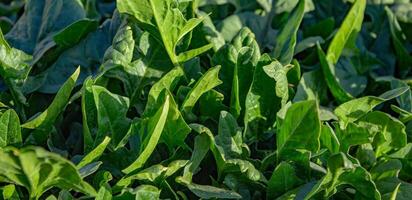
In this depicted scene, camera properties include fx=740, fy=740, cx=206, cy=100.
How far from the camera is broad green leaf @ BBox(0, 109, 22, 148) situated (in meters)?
1.31

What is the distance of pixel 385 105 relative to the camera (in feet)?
5.60

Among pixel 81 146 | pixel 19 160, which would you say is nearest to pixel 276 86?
pixel 81 146

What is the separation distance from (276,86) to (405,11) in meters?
0.64

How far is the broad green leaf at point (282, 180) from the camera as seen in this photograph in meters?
1.32

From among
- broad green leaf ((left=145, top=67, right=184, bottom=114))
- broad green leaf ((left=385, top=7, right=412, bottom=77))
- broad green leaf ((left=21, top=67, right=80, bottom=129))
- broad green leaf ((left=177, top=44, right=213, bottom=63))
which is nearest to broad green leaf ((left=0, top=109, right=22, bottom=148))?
broad green leaf ((left=21, top=67, right=80, bottom=129))

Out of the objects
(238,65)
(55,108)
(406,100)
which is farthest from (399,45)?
(55,108)

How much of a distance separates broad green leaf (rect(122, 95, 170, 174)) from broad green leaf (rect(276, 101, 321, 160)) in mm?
216

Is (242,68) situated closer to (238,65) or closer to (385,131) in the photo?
(238,65)

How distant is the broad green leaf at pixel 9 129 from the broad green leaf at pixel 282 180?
0.46 metres

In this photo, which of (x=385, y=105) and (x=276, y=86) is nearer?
(x=276, y=86)

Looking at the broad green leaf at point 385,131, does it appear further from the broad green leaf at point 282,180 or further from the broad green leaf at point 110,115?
the broad green leaf at point 110,115

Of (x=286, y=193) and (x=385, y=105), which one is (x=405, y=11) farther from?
(x=286, y=193)

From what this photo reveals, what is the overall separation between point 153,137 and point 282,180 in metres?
0.25

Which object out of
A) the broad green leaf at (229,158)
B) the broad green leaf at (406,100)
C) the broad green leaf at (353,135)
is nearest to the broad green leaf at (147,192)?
the broad green leaf at (229,158)
